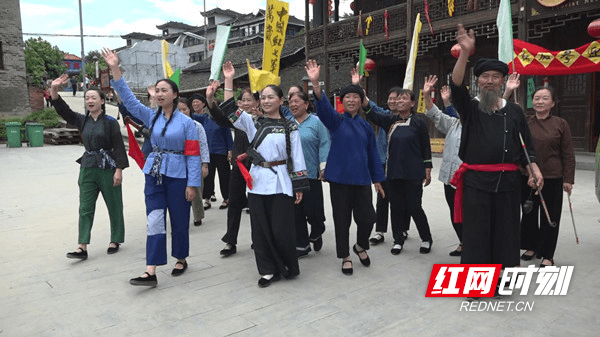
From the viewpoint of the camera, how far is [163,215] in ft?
12.7

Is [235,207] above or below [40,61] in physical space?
below

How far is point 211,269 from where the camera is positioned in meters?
4.24

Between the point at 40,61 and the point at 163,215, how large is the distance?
3163cm

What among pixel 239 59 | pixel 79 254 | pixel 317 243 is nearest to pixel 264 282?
pixel 317 243

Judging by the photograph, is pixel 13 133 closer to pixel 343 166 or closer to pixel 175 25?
pixel 343 166

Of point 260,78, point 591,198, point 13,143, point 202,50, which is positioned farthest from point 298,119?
point 202,50

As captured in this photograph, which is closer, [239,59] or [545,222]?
[545,222]

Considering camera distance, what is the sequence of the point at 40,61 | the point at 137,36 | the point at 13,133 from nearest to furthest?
the point at 13,133, the point at 40,61, the point at 137,36

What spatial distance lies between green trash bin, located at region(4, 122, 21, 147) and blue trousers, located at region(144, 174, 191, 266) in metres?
18.8

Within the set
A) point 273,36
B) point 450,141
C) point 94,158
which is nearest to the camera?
point 450,141

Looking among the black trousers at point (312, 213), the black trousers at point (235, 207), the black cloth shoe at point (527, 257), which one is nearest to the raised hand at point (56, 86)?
the black trousers at point (235, 207)

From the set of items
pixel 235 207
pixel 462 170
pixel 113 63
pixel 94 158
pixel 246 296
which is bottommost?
pixel 246 296

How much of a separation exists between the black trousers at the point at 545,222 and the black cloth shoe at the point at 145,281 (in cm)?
341

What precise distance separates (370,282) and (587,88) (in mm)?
10072
